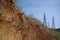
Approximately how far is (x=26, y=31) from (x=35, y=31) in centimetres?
59

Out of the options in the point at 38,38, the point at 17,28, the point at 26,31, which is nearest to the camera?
the point at 17,28

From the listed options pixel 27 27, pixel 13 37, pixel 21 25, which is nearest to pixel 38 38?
pixel 27 27

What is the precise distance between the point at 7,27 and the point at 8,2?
66cm

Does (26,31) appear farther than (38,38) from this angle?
No

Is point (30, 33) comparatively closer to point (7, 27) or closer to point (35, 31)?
point (35, 31)

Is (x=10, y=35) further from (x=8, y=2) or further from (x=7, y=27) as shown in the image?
(x=8, y=2)

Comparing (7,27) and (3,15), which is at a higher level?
(3,15)

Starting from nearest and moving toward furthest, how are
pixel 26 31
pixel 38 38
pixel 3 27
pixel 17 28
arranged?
pixel 3 27 → pixel 17 28 → pixel 26 31 → pixel 38 38

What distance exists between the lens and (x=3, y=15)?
4309 millimetres

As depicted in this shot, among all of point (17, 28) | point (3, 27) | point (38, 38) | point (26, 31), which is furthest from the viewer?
point (38, 38)

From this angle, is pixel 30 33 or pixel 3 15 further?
pixel 30 33

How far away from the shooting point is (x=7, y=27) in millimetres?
4312

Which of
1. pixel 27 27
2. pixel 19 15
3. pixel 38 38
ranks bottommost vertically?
pixel 38 38

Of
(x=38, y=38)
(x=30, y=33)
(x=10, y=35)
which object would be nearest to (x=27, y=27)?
(x=30, y=33)
